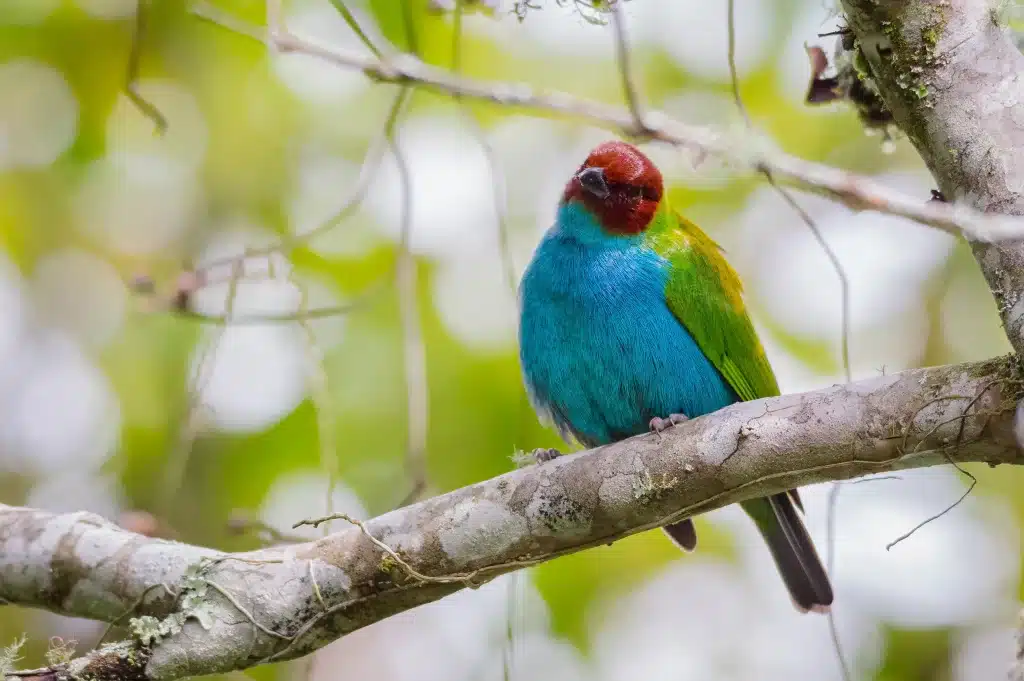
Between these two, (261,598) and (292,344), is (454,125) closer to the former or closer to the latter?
(292,344)

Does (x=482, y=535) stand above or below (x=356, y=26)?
below

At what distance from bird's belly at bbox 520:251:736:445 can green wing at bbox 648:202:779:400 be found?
5 cm

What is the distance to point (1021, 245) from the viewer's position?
8.57 feet

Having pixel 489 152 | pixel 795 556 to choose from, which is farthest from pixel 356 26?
pixel 795 556

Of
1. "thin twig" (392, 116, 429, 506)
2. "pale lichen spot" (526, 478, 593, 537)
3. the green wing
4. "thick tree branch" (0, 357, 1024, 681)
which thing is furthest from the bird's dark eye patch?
"pale lichen spot" (526, 478, 593, 537)

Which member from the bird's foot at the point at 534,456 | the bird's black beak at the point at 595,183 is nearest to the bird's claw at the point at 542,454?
the bird's foot at the point at 534,456

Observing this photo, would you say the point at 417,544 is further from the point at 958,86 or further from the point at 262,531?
the point at 958,86

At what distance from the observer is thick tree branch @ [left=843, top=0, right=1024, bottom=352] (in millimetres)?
2682

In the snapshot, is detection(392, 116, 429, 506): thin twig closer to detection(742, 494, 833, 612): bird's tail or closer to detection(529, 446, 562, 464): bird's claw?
detection(529, 446, 562, 464): bird's claw

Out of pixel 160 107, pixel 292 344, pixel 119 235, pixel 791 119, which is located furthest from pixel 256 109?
pixel 791 119

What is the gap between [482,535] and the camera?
10.2 ft

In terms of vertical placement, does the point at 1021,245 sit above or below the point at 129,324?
below

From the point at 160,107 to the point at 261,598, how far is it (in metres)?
4.18

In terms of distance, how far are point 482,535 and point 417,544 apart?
18 cm
